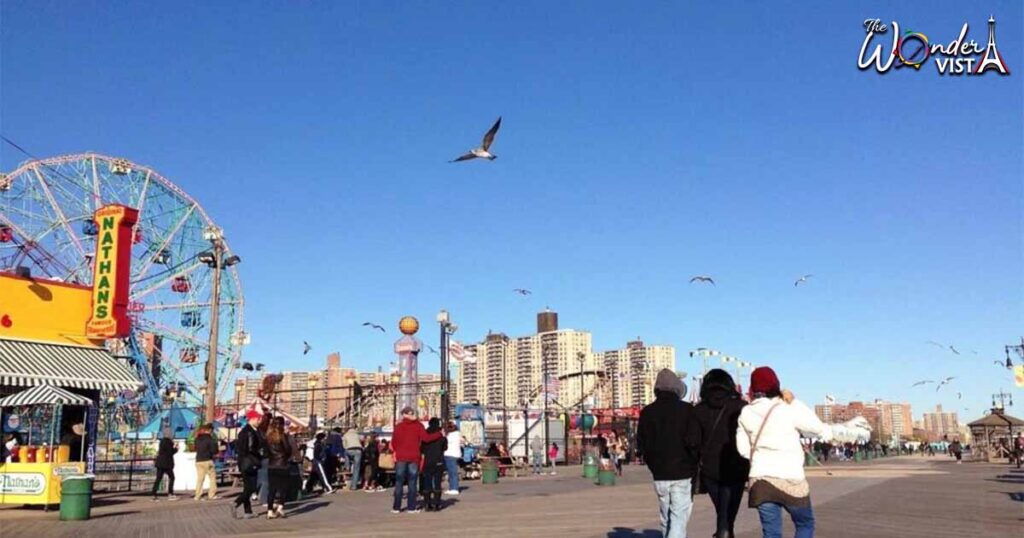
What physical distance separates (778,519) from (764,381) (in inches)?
40.7

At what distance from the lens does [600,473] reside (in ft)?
77.3

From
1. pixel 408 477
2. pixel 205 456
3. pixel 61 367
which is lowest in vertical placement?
pixel 408 477

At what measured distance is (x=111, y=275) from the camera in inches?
827

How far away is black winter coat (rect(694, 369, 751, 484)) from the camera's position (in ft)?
25.2

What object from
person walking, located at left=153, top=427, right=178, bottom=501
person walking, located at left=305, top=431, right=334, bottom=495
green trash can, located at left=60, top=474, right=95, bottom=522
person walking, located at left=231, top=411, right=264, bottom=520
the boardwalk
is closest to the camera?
the boardwalk

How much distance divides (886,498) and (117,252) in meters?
17.9

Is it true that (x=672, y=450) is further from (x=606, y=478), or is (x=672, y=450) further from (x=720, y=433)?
(x=606, y=478)

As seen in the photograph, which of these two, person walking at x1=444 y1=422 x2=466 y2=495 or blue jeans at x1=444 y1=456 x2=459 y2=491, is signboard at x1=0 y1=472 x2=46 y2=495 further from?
blue jeans at x1=444 y1=456 x2=459 y2=491

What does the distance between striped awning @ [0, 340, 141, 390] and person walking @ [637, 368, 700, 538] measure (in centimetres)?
1525

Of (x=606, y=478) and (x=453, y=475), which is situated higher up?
(x=453, y=475)

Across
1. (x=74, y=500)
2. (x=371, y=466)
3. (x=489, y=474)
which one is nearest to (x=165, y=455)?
(x=74, y=500)

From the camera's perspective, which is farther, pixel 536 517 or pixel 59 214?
pixel 59 214

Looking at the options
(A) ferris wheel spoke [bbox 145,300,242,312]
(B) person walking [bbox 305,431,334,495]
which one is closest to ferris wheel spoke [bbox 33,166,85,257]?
(A) ferris wheel spoke [bbox 145,300,242,312]

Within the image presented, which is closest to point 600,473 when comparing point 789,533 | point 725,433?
point 789,533
